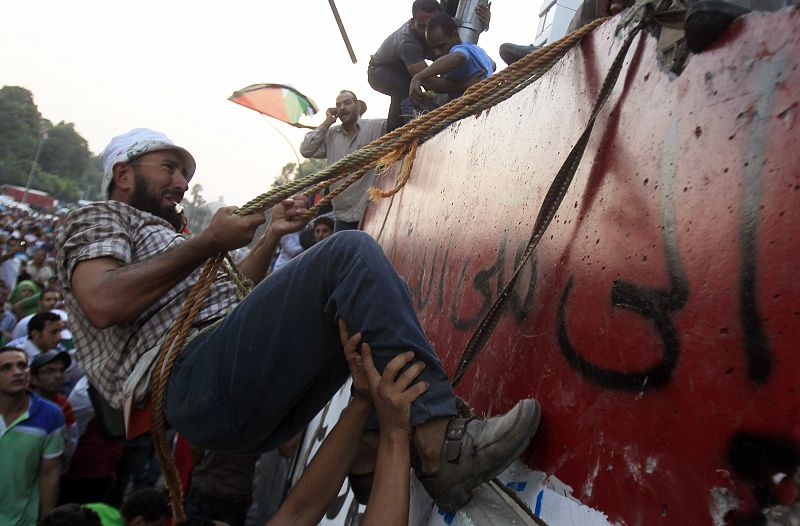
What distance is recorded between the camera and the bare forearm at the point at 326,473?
66.9 inches

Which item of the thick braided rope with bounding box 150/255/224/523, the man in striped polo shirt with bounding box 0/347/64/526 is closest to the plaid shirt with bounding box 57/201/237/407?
the thick braided rope with bounding box 150/255/224/523

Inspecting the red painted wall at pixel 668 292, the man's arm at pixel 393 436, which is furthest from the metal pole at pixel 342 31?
the man's arm at pixel 393 436

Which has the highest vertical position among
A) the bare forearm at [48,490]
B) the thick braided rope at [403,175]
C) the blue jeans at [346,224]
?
the thick braided rope at [403,175]

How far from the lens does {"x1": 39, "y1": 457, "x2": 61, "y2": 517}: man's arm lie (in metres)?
3.54

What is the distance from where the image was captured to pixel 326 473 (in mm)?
1790

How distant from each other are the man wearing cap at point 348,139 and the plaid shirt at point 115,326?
3.42m

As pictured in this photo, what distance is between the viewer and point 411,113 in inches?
193

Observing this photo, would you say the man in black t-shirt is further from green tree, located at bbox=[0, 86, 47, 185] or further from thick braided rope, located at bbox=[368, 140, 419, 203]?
green tree, located at bbox=[0, 86, 47, 185]

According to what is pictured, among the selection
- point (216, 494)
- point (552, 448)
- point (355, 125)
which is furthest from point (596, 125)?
point (355, 125)

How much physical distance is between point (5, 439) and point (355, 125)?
3.90 metres

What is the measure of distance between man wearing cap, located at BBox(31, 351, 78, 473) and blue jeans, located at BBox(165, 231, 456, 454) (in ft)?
9.43

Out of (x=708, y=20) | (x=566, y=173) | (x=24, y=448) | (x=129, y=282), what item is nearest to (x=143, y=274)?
(x=129, y=282)

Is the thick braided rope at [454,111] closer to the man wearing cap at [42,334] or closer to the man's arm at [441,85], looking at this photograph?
the man's arm at [441,85]

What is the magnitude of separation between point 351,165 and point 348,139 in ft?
13.3
